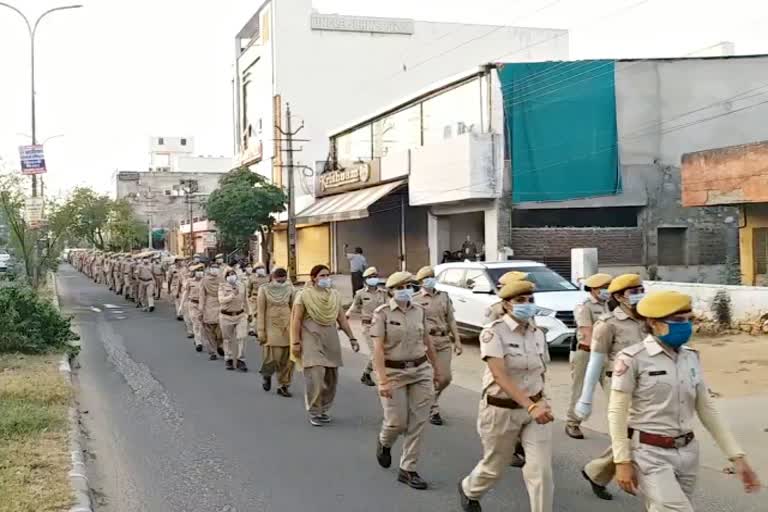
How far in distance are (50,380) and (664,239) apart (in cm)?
1997

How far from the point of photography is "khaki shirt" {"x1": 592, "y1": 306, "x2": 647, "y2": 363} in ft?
21.9

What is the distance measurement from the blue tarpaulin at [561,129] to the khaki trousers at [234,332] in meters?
13.1

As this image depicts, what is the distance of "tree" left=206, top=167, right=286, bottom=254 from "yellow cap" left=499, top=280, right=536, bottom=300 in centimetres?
3434

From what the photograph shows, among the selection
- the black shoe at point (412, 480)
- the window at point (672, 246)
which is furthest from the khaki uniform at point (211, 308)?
the window at point (672, 246)

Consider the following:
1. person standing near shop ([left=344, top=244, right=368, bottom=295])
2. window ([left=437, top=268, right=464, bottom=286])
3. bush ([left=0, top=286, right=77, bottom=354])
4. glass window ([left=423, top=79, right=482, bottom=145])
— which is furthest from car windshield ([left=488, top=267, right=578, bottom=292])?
person standing near shop ([left=344, top=244, right=368, bottom=295])

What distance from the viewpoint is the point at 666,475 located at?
4.07 metres

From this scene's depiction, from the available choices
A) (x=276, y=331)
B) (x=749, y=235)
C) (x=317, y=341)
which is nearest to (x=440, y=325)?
(x=317, y=341)

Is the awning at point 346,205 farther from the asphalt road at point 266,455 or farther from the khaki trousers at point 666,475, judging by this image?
the khaki trousers at point 666,475

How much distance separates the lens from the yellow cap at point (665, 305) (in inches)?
163

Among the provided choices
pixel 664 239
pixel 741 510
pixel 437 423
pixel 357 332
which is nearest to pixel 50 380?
pixel 437 423

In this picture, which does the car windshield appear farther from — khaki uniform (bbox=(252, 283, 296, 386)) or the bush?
the bush

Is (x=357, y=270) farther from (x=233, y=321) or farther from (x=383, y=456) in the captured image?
(x=383, y=456)

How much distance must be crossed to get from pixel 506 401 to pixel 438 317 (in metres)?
3.93

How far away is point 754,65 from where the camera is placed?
1081 inches
